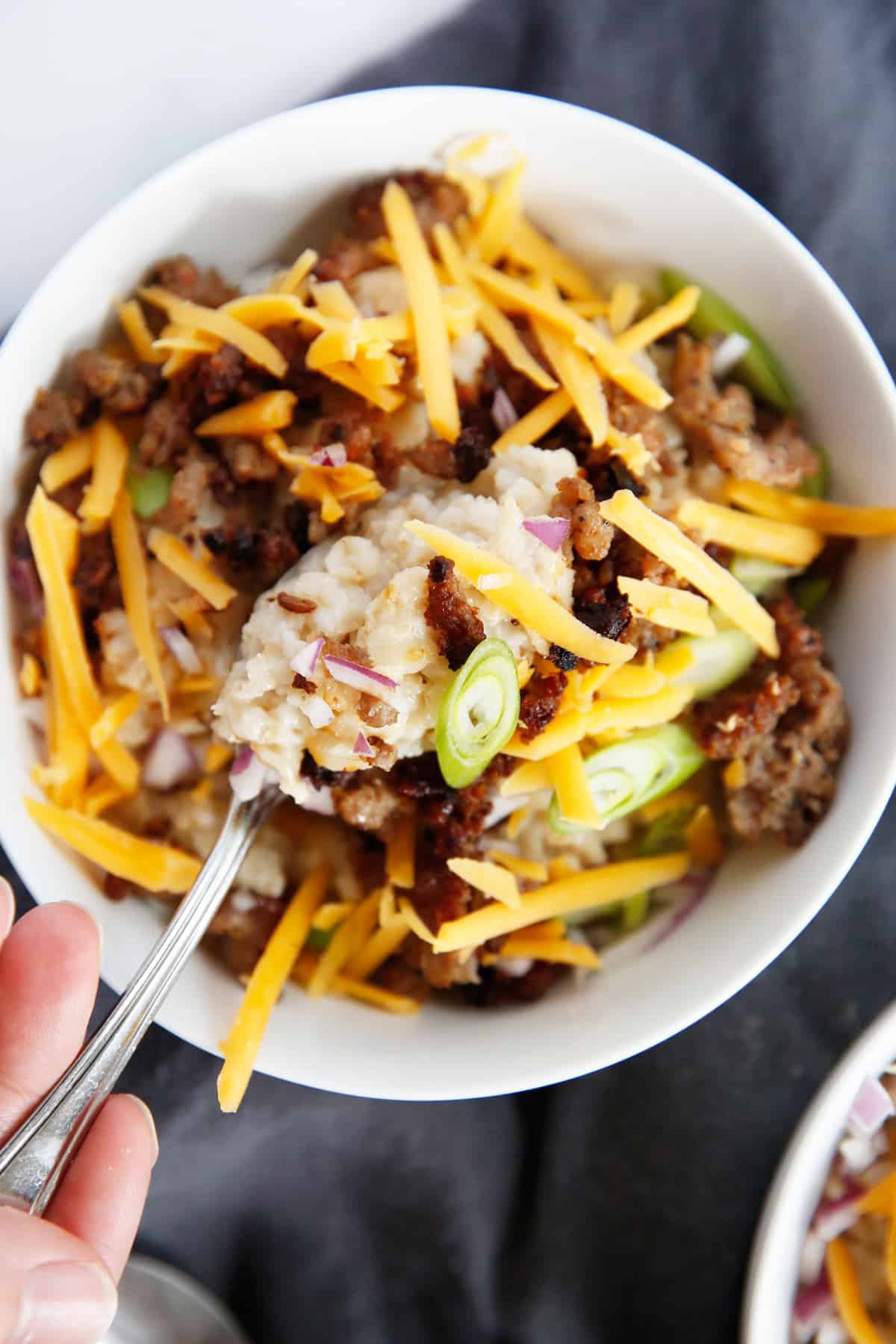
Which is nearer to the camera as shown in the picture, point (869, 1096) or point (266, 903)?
point (266, 903)

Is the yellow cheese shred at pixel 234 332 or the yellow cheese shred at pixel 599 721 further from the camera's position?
the yellow cheese shred at pixel 234 332

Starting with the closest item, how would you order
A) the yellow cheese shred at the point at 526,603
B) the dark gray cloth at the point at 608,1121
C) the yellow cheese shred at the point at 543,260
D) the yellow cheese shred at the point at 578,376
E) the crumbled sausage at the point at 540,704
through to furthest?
the yellow cheese shred at the point at 526,603
the crumbled sausage at the point at 540,704
the yellow cheese shred at the point at 578,376
the yellow cheese shred at the point at 543,260
the dark gray cloth at the point at 608,1121

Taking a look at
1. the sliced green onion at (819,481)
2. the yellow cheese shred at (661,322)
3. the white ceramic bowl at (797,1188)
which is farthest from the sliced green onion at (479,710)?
the white ceramic bowl at (797,1188)

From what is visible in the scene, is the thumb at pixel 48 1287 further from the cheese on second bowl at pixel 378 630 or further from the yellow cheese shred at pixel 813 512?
the yellow cheese shred at pixel 813 512

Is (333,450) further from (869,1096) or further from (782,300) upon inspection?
(869,1096)

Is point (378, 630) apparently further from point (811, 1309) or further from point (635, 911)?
point (811, 1309)

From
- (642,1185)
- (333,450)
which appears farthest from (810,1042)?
(333,450)

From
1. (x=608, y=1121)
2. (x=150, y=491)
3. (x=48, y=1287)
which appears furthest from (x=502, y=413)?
(x=608, y=1121)
